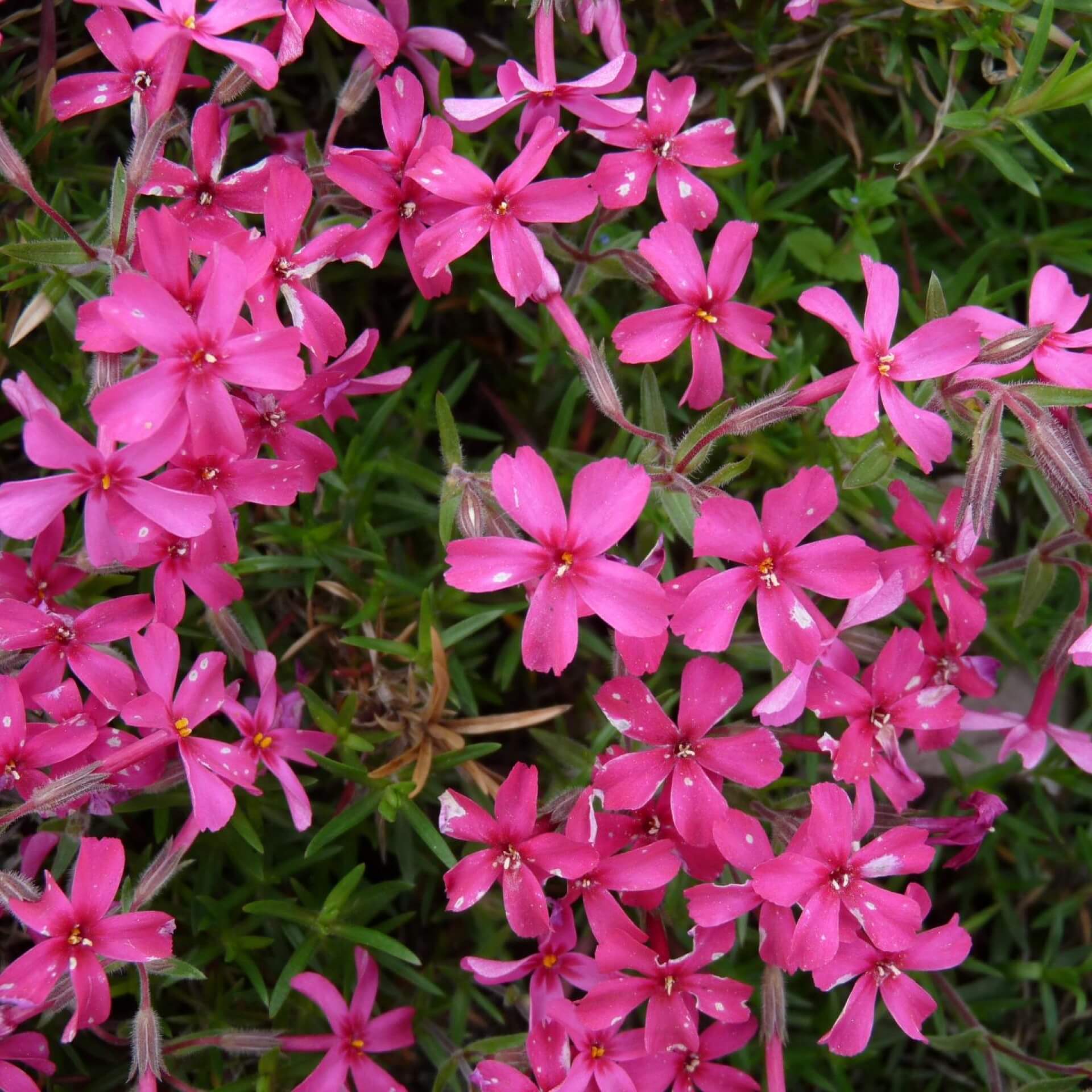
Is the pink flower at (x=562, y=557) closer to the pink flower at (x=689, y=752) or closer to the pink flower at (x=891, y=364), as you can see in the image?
the pink flower at (x=689, y=752)

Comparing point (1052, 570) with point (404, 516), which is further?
point (404, 516)

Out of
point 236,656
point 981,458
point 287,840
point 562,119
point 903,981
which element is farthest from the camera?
point 562,119

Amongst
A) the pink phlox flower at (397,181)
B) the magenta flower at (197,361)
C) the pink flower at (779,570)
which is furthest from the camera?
the pink phlox flower at (397,181)

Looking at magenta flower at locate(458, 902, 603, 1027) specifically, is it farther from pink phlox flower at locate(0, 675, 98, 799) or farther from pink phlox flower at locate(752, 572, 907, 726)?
pink phlox flower at locate(0, 675, 98, 799)

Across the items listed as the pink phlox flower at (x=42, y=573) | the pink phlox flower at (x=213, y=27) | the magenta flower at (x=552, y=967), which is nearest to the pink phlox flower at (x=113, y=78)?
the pink phlox flower at (x=213, y=27)

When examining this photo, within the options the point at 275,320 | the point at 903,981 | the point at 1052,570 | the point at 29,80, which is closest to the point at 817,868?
the point at 903,981

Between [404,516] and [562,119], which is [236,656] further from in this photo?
[562,119]

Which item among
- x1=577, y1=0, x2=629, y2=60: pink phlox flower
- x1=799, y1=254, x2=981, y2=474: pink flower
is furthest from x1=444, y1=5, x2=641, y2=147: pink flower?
x1=799, y1=254, x2=981, y2=474: pink flower

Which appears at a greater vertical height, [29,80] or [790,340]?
[29,80]
